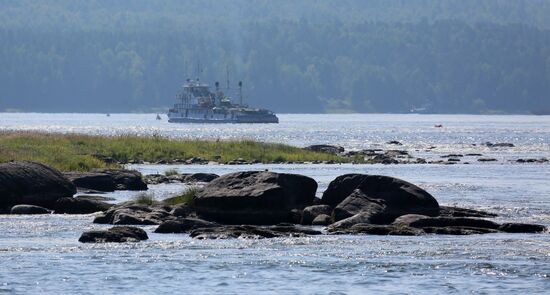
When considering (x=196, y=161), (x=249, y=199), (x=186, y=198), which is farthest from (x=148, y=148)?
(x=249, y=199)

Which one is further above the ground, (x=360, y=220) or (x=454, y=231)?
(x=360, y=220)

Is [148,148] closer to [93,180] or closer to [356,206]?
[93,180]

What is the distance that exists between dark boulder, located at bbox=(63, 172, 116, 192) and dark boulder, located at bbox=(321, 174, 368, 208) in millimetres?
15917

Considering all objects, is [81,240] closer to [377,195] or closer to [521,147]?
[377,195]

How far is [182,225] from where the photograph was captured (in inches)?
1981

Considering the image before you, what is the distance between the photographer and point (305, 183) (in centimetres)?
5528

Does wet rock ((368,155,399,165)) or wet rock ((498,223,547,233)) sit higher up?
wet rock ((498,223,547,233))

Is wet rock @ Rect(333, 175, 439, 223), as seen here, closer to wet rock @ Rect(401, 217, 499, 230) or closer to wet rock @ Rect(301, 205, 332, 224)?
wet rock @ Rect(301, 205, 332, 224)

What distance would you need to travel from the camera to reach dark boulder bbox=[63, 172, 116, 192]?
2678 inches

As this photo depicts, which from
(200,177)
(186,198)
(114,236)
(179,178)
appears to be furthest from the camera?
(179,178)

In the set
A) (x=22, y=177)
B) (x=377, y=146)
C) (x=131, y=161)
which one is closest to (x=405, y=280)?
(x=22, y=177)

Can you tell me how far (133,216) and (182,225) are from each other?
11.1 feet

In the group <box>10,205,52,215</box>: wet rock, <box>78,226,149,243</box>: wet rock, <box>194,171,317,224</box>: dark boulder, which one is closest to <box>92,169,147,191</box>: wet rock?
<box>10,205,52,215</box>: wet rock

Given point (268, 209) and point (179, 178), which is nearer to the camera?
point (268, 209)
